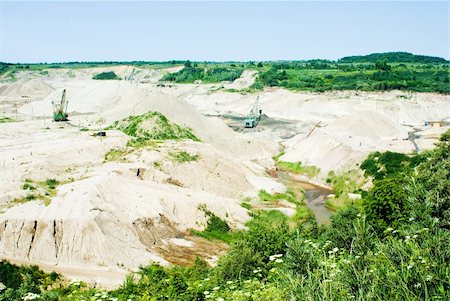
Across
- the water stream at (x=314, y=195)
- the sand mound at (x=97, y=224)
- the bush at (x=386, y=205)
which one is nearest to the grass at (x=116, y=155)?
the sand mound at (x=97, y=224)

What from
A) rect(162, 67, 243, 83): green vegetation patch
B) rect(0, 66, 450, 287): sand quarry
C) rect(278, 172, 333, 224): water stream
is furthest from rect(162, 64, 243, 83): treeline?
rect(278, 172, 333, 224): water stream

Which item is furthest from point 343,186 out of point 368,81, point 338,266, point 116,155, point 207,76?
point 207,76

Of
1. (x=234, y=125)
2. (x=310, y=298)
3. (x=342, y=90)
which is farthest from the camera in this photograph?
(x=342, y=90)

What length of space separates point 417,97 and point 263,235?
11170cm

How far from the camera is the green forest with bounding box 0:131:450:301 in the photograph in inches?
330

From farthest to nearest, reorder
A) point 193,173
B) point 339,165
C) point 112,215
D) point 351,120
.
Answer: point 351,120
point 339,165
point 193,173
point 112,215

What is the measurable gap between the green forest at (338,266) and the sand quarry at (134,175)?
4098 millimetres

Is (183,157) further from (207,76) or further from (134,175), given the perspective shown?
(207,76)

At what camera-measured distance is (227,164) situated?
175ft

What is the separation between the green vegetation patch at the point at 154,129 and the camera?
2439 inches

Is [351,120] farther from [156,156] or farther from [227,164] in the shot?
[156,156]

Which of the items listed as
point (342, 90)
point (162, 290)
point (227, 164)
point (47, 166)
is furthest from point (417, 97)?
point (162, 290)

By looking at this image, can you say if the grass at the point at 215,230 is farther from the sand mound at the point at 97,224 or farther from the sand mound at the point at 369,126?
the sand mound at the point at 369,126

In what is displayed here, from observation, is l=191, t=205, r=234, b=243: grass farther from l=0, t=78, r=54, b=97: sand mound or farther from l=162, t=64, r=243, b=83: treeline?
l=162, t=64, r=243, b=83: treeline
